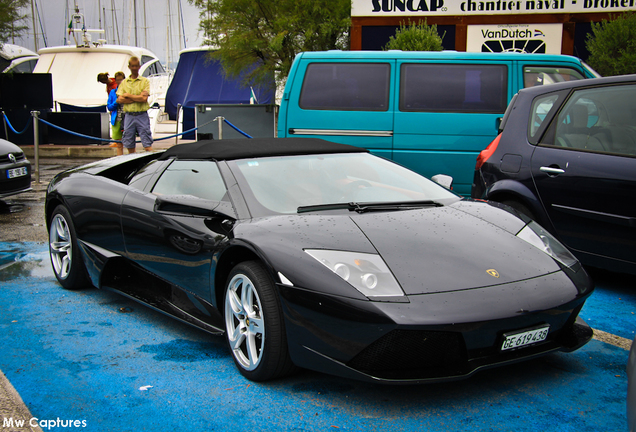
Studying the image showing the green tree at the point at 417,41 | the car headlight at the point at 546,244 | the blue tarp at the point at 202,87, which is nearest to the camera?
the car headlight at the point at 546,244

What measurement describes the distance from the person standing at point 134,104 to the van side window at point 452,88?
5.06 meters

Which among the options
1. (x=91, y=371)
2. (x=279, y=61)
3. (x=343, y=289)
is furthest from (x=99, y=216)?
(x=279, y=61)

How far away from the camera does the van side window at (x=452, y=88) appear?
7.06m

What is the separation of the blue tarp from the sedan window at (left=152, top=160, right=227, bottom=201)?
17300 millimetres

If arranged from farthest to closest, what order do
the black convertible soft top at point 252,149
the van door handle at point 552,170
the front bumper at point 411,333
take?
the van door handle at point 552,170, the black convertible soft top at point 252,149, the front bumper at point 411,333

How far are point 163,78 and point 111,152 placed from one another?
13.6 m

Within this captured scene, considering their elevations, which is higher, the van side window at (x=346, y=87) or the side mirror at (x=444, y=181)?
the van side window at (x=346, y=87)

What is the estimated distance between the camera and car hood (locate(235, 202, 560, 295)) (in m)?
2.65

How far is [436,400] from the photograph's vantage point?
8.83 ft

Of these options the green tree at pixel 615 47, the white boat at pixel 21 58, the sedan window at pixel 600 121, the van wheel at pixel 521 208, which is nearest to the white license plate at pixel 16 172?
the van wheel at pixel 521 208

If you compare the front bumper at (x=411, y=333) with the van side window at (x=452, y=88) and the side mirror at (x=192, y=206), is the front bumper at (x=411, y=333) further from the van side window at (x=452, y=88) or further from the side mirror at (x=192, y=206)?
the van side window at (x=452, y=88)

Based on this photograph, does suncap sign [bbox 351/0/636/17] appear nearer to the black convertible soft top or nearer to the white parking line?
the black convertible soft top

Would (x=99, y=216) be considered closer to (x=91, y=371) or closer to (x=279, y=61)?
(x=91, y=371)

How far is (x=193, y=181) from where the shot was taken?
3.69 metres
